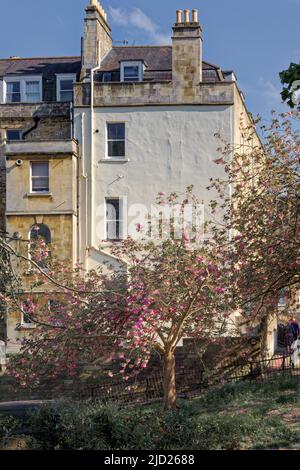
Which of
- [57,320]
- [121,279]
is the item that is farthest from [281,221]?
[57,320]

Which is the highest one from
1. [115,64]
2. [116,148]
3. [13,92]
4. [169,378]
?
[115,64]

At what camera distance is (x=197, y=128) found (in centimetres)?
3603

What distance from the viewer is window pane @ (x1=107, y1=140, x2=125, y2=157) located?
120ft

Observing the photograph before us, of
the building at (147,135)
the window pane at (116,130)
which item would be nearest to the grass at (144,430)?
the building at (147,135)

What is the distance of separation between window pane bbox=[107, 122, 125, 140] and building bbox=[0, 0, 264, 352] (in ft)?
0.14

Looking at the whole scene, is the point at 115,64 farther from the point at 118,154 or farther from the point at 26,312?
the point at 26,312

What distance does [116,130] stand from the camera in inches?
1443

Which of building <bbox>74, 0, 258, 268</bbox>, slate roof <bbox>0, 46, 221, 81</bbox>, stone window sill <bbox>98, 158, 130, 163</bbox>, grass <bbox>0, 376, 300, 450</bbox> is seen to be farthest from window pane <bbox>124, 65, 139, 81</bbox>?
grass <bbox>0, 376, 300, 450</bbox>

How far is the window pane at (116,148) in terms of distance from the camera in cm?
3644

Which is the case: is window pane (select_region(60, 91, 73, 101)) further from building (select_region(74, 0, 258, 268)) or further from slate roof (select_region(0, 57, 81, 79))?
building (select_region(74, 0, 258, 268))

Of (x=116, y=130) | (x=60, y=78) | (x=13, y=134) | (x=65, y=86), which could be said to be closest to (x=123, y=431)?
(x=116, y=130)

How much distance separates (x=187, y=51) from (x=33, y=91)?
8.19 m

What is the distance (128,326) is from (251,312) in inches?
146
